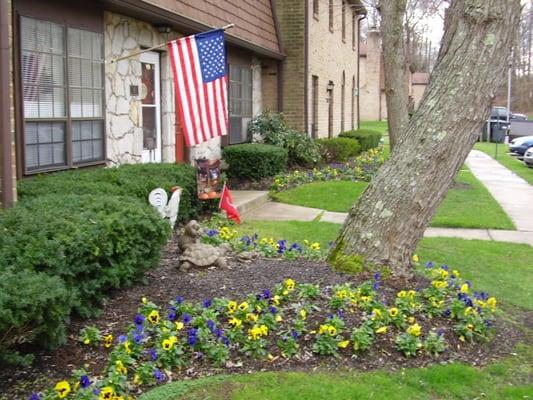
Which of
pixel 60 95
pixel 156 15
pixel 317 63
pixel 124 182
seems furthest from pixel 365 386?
pixel 317 63

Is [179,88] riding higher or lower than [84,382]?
higher

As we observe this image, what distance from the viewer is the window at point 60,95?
7.27 m

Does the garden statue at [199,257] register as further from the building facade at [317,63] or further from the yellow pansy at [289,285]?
the building facade at [317,63]

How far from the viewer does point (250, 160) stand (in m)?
13.4

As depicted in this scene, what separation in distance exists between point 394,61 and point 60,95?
22.4ft

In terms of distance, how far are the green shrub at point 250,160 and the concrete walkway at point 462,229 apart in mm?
Result: 1169

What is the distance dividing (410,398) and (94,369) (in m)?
1.88

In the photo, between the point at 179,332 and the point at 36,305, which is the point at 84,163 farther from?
the point at 36,305

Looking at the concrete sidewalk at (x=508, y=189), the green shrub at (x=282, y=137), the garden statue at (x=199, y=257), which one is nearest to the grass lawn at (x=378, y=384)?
the garden statue at (x=199, y=257)

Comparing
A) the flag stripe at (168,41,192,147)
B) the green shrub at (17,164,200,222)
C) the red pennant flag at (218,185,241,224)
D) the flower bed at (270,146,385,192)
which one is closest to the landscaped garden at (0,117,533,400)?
the green shrub at (17,164,200,222)

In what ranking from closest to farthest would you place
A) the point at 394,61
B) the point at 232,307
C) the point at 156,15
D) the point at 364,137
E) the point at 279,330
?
the point at 279,330
the point at 232,307
the point at 156,15
the point at 394,61
the point at 364,137

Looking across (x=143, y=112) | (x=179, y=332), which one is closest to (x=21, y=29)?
(x=143, y=112)

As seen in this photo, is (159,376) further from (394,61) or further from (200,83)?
(394,61)

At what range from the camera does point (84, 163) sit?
8.44 meters
